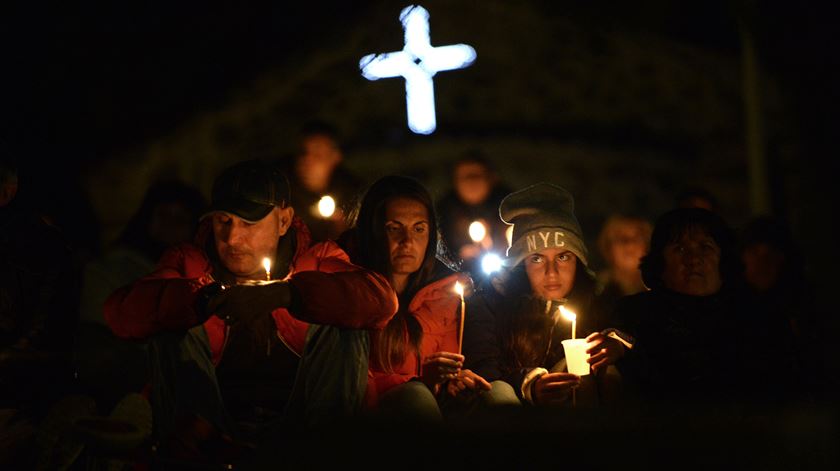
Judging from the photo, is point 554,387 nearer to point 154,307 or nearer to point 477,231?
point 477,231

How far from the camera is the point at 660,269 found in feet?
14.2

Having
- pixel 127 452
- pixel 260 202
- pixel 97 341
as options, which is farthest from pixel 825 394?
pixel 97 341

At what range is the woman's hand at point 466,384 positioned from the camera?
4062 mm

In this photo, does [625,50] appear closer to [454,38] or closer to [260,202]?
[454,38]

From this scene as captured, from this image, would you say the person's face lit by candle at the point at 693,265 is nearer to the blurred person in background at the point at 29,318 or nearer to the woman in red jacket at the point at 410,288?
the woman in red jacket at the point at 410,288

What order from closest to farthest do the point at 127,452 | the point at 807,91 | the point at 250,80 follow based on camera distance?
the point at 127,452, the point at 807,91, the point at 250,80

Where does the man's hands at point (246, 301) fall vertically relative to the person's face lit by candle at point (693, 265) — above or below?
below

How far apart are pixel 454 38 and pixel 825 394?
5.30 metres

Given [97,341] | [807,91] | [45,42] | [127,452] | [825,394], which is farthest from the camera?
[45,42]

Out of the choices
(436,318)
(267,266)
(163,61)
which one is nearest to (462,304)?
(436,318)

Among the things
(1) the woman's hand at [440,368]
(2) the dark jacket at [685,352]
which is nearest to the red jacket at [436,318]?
(1) the woman's hand at [440,368]

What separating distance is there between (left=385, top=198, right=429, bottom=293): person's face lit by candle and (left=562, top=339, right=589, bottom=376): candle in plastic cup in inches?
34.0

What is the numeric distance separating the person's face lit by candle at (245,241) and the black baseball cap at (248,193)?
34 millimetres

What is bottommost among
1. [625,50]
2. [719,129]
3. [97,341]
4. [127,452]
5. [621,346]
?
[127,452]
